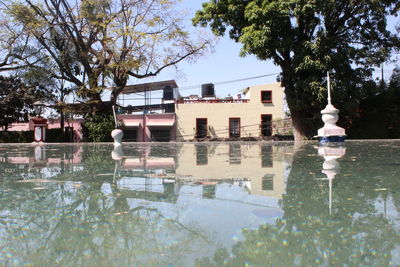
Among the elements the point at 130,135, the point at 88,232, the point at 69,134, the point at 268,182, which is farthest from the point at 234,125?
the point at 88,232

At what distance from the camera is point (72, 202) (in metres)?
2.02

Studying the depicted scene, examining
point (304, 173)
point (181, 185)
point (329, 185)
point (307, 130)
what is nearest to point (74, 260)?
point (181, 185)

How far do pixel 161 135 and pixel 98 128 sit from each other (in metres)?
5.76

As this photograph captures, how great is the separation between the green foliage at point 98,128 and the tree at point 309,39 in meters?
8.39

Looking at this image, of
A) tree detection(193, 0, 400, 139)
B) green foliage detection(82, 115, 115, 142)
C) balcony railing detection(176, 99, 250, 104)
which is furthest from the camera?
balcony railing detection(176, 99, 250, 104)

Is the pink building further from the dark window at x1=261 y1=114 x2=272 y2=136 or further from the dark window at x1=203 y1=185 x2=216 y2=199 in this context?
the dark window at x1=203 y1=185 x2=216 y2=199

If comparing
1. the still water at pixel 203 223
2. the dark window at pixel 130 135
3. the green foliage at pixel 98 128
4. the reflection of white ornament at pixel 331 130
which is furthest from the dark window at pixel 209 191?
the dark window at pixel 130 135

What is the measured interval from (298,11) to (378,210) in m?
12.5

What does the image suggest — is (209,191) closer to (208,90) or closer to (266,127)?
(266,127)

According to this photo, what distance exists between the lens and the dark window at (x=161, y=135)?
24.2 meters

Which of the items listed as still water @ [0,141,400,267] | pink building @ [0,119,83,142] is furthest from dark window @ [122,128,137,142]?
still water @ [0,141,400,267]

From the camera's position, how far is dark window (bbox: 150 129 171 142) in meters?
24.2

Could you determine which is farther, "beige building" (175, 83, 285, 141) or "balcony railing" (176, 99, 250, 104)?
"balcony railing" (176, 99, 250, 104)

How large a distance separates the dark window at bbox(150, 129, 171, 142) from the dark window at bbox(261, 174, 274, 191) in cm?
2134
